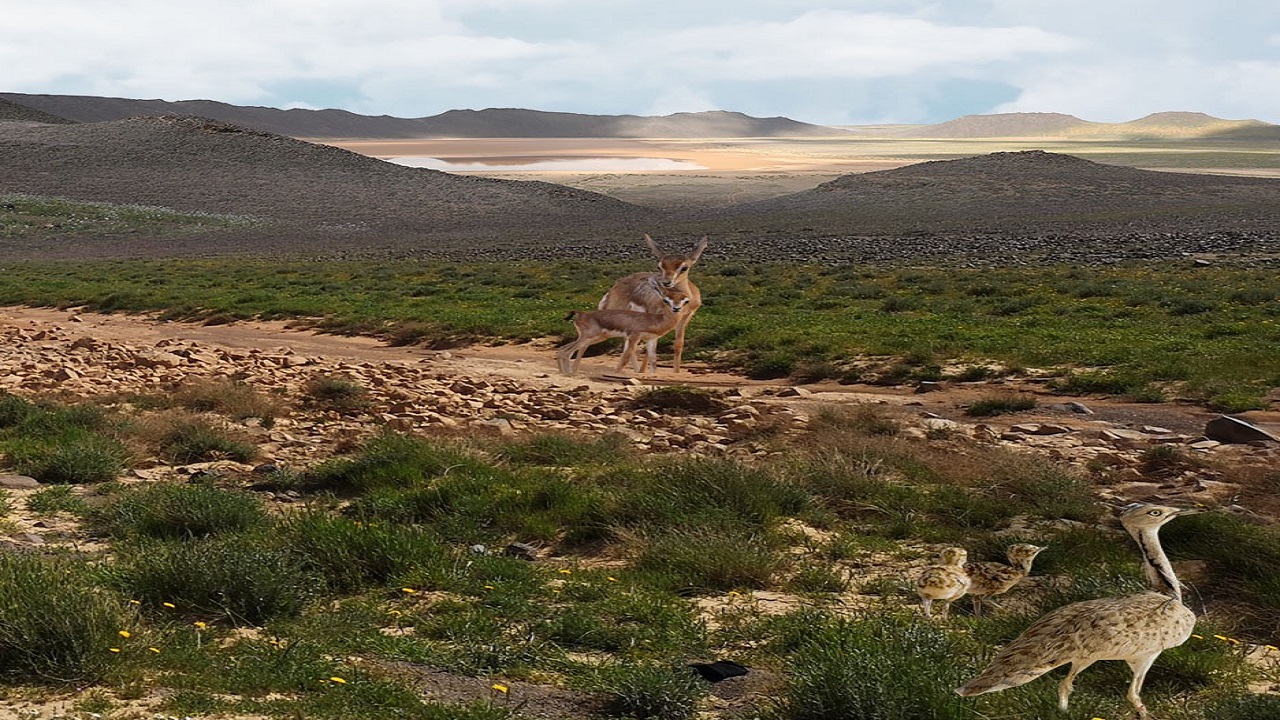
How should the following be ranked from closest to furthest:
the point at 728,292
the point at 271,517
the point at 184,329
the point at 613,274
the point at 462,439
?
the point at 271,517 < the point at 462,439 < the point at 184,329 < the point at 728,292 < the point at 613,274

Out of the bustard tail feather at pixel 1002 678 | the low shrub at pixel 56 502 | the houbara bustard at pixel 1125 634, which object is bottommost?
the low shrub at pixel 56 502

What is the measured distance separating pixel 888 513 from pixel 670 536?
1.96 m

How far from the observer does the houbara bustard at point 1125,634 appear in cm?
437

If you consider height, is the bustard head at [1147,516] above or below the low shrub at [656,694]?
Answer: above

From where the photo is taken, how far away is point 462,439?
12.0 meters

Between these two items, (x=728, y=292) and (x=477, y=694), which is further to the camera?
(x=728, y=292)

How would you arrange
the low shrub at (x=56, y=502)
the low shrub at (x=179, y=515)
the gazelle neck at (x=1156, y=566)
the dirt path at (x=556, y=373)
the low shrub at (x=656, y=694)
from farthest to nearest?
the dirt path at (x=556, y=373) → the low shrub at (x=56, y=502) → the low shrub at (x=179, y=515) → the low shrub at (x=656, y=694) → the gazelle neck at (x=1156, y=566)

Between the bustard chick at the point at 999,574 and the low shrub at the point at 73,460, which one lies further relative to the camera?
the low shrub at the point at 73,460

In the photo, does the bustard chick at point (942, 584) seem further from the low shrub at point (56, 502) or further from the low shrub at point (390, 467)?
the low shrub at point (56, 502)

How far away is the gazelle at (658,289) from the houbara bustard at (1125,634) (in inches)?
409

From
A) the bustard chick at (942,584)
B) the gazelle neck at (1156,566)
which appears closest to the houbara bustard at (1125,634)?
the gazelle neck at (1156,566)

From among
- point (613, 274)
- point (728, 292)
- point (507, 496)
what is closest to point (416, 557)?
point (507, 496)

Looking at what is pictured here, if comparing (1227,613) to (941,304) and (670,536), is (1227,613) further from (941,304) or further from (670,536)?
(941,304)

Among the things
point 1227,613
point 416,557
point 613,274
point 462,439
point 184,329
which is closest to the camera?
point 1227,613
